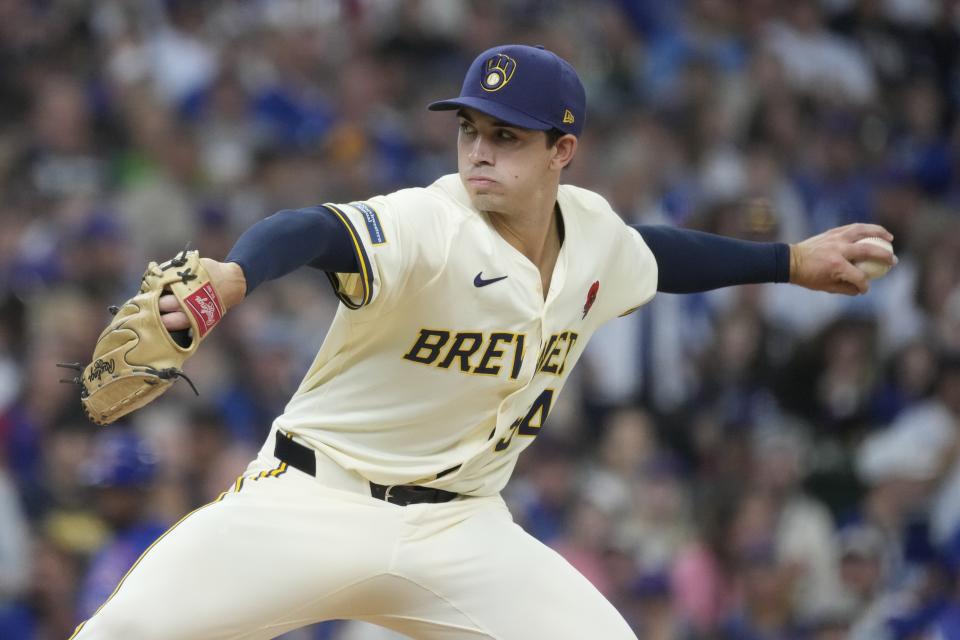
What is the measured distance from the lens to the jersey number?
4270 millimetres

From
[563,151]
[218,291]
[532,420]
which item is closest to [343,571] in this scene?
[532,420]

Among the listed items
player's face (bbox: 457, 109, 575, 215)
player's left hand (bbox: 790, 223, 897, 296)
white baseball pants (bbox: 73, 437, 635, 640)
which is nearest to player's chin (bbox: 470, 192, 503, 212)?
player's face (bbox: 457, 109, 575, 215)

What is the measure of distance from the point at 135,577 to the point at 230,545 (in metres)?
0.25

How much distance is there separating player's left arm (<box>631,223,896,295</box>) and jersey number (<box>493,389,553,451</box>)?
57 cm

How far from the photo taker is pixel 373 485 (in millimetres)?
4074

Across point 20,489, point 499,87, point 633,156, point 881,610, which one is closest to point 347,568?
point 499,87

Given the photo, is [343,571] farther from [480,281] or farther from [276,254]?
[276,254]

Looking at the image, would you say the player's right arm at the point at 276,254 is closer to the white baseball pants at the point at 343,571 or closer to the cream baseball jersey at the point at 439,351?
the cream baseball jersey at the point at 439,351

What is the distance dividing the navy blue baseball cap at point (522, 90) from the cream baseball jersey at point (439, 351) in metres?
0.27

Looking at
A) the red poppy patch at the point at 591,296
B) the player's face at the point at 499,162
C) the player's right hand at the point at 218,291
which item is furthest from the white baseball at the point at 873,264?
the player's right hand at the point at 218,291

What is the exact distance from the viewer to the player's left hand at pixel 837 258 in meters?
4.62

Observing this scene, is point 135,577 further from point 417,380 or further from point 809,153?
point 809,153

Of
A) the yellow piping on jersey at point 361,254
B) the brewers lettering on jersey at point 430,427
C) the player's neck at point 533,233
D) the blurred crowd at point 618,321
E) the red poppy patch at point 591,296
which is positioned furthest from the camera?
the blurred crowd at point 618,321

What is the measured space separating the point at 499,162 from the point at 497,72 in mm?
244
